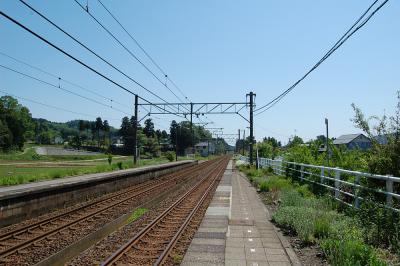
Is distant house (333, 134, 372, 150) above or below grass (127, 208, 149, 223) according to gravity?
above

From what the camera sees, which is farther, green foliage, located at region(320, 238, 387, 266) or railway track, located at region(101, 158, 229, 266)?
railway track, located at region(101, 158, 229, 266)

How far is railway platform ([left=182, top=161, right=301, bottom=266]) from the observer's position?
8.49m

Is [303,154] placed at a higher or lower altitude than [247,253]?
higher

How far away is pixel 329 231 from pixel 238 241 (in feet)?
6.85

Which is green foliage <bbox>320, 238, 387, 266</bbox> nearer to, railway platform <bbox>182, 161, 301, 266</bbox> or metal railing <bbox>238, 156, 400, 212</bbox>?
railway platform <bbox>182, 161, 301, 266</bbox>

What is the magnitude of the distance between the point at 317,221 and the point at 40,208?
34.1 ft

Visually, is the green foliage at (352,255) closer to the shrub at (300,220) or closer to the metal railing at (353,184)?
the metal railing at (353,184)

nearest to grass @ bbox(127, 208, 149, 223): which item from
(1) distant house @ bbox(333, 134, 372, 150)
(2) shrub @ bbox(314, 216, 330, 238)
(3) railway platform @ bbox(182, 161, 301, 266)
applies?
(3) railway platform @ bbox(182, 161, 301, 266)

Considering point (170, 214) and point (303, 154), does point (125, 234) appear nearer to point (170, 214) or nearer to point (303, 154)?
point (170, 214)

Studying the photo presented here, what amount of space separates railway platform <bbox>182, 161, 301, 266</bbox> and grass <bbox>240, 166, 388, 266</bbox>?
52 centimetres

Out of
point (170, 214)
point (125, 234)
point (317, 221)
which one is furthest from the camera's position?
point (170, 214)

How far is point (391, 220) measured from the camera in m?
8.56

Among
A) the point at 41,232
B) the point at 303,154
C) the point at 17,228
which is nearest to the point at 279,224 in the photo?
the point at 41,232

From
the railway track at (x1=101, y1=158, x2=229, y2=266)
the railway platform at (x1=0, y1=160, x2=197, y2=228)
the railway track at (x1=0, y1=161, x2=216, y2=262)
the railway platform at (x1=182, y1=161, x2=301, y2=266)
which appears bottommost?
the railway track at (x1=0, y1=161, x2=216, y2=262)
